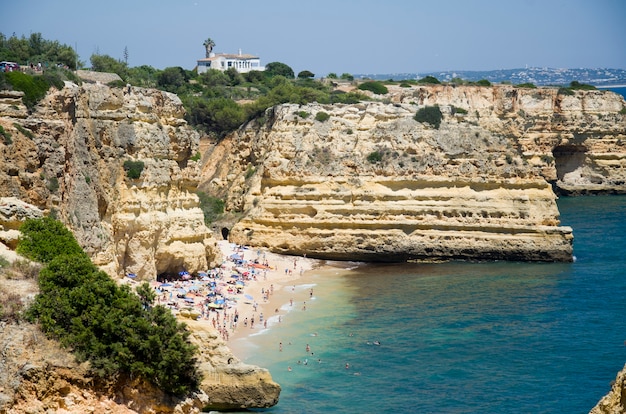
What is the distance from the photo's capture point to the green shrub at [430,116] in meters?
52.0

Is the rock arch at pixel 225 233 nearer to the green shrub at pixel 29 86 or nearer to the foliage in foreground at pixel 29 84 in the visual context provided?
the foliage in foreground at pixel 29 84

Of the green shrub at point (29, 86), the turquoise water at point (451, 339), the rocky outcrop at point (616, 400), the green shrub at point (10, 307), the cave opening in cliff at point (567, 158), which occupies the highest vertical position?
the green shrub at point (29, 86)

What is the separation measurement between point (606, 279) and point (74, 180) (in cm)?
2535

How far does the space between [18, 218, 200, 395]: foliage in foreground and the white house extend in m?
88.1

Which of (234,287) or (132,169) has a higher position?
(132,169)

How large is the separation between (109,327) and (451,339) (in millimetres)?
18942

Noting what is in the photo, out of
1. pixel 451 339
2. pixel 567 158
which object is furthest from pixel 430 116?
pixel 567 158

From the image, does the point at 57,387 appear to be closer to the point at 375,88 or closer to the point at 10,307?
the point at 10,307

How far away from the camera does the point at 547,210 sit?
4838 centimetres

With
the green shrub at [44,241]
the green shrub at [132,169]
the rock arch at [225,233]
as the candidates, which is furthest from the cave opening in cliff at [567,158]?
the green shrub at [44,241]

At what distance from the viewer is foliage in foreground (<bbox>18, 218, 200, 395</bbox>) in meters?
18.1

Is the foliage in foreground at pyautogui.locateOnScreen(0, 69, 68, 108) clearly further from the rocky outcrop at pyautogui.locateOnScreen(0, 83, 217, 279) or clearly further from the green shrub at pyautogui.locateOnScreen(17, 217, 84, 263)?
the green shrub at pyautogui.locateOnScreen(17, 217, 84, 263)

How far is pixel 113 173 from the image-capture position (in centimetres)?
3788

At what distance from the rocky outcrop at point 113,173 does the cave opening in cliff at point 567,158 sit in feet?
158
